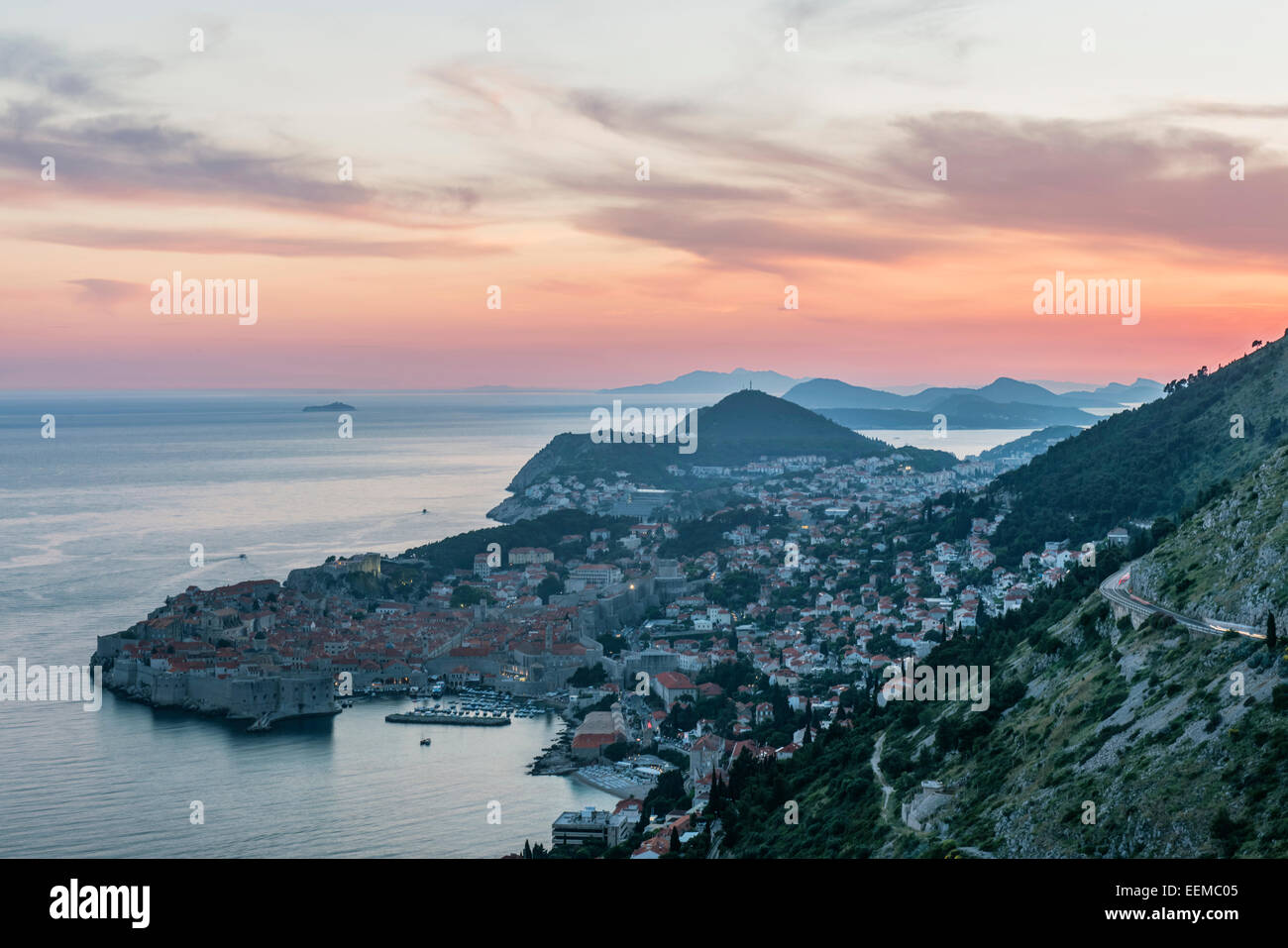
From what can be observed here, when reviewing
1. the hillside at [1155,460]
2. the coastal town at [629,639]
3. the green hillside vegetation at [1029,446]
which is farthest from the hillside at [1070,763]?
the green hillside vegetation at [1029,446]

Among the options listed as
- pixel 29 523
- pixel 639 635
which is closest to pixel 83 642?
pixel 639 635

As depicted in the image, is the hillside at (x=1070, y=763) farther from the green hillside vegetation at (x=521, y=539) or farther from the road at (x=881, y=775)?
the green hillside vegetation at (x=521, y=539)

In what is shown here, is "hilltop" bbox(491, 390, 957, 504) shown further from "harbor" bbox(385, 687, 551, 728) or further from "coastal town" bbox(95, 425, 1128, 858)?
"harbor" bbox(385, 687, 551, 728)

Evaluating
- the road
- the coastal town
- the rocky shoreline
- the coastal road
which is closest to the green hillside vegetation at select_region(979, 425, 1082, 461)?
the coastal town

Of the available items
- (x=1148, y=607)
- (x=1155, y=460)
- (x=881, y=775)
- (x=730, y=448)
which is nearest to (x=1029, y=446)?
(x=730, y=448)

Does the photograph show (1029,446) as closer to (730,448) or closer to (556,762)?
(730,448)
